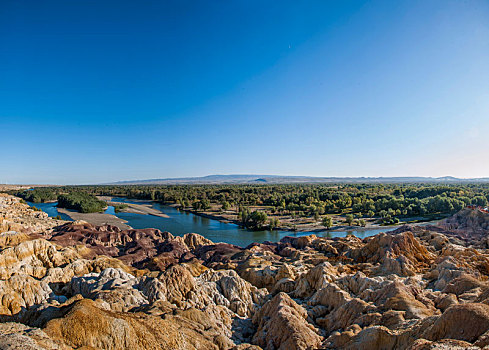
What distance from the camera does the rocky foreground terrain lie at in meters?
10.3

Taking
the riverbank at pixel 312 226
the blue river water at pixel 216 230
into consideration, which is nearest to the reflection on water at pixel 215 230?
the blue river water at pixel 216 230

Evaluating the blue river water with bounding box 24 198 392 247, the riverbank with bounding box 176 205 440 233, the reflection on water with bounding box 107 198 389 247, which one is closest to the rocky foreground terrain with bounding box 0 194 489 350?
the reflection on water with bounding box 107 198 389 247

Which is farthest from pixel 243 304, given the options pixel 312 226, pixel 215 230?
pixel 312 226

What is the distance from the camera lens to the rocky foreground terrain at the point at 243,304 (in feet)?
33.9

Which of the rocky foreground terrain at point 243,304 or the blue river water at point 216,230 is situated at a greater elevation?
the rocky foreground terrain at point 243,304

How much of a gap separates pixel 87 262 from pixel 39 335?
57.0 ft

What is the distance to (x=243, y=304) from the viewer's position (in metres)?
18.7

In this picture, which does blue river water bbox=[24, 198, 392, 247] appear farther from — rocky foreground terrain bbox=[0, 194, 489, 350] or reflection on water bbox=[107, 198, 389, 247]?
rocky foreground terrain bbox=[0, 194, 489, 350]

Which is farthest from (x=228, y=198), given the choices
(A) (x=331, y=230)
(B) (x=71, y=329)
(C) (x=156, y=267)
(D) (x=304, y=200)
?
(B) (x=71, y=329)

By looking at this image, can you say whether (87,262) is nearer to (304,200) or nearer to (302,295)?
(302,295)

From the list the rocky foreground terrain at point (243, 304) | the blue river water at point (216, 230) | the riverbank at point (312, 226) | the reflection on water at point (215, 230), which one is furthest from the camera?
the riverbank at point (312, 226)

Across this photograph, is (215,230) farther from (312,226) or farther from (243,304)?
(243,304)

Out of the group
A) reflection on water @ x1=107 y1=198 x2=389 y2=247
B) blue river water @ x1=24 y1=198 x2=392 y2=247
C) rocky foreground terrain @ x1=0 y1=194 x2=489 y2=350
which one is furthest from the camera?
blue river water @ x1=24 y1=198 x2=392 y2=247

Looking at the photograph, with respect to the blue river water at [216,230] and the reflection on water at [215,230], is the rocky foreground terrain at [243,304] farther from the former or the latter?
the blue river water at [216,230]
